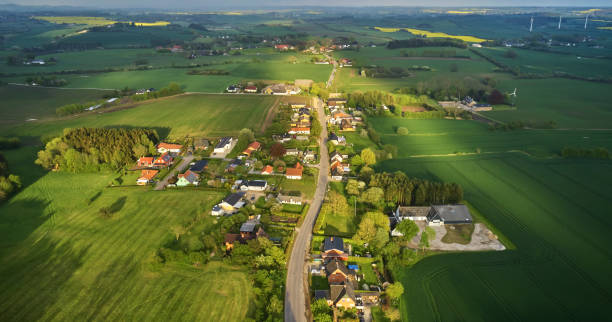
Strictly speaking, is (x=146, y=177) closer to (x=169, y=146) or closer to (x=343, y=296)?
(x=169, y=146)

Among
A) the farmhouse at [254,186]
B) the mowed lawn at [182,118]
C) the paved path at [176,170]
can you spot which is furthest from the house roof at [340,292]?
the mowed lawn at [182,118]

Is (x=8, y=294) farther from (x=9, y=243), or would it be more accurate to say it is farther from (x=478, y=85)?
(x=478, y=85)

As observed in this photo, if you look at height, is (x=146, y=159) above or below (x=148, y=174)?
above

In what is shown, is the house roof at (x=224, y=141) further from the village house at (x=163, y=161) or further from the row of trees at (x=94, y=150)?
the row of trees at (x=94, y=150)

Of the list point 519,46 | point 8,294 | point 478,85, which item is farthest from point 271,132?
point 519,46

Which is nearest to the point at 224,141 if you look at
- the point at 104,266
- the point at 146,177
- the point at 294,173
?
the point at 146,177

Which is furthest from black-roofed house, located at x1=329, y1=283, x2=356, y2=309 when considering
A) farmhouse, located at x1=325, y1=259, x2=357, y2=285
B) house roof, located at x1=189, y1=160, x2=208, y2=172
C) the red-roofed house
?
house roof, located at x1=189, y1=160, x2=208, y2=172
